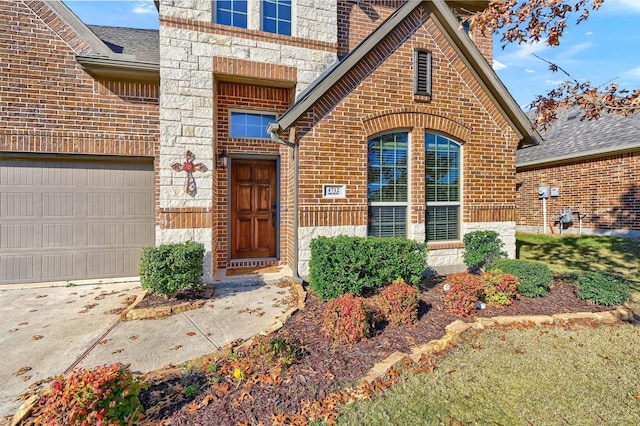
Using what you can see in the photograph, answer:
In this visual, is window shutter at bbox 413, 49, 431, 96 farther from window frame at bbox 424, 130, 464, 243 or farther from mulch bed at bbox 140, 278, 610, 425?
mulch bed at bbox 140, 278, 610, 425

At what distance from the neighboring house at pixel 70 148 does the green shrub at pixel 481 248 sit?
679 cm

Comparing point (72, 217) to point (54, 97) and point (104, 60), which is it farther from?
point (104, 60)

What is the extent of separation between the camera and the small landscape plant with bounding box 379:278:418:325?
4.08 m

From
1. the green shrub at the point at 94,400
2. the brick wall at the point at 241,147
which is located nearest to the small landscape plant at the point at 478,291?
the brick wall at the point at 241,147

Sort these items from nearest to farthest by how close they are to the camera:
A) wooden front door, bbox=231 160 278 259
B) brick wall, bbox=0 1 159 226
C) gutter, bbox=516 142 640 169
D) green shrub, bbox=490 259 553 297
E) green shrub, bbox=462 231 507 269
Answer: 1. green shrub, bbox=490 259 553 297
2. brick wall, bbox=0 1 159 226
3. green shrub, bbox=462 231 507 269
4. wooden front door, bbox=231 160 278 259
5. gutter, bbox=516 142 640 169

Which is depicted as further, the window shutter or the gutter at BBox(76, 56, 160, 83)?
the window shutter

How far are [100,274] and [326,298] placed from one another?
4.82m

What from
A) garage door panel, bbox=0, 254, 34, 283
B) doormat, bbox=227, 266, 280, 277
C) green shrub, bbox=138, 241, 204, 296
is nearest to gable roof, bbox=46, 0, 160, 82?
green shrub, bbox=138, 241, 204, 296

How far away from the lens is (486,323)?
4.16 m

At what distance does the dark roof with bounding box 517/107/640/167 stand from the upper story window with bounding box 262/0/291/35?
340 inches

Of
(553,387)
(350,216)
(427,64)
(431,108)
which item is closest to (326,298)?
(350,216)

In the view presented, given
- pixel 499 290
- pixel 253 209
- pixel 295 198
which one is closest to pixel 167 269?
pixel 295 198

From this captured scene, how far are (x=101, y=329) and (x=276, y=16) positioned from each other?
6815 millimetres

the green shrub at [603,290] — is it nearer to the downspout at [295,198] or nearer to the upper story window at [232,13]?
the downspout at [295,198]
